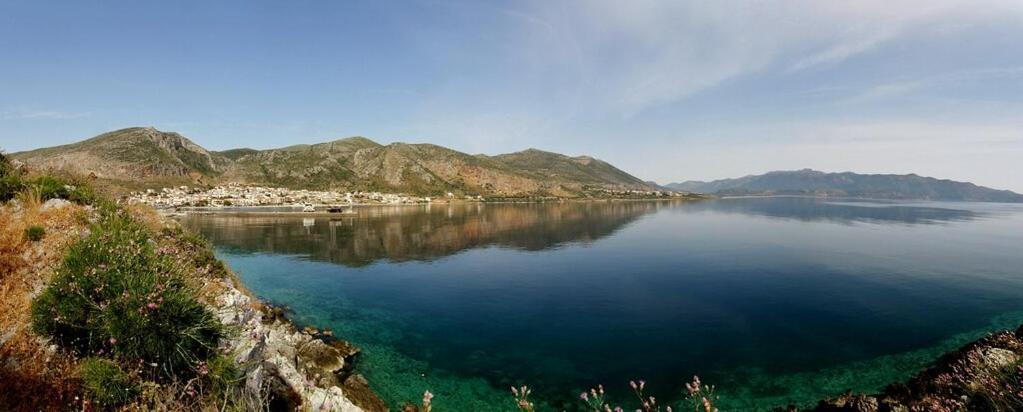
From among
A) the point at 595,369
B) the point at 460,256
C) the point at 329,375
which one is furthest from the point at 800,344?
the point at 460,256

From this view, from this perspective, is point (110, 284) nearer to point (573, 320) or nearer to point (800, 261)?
point (573, 320)

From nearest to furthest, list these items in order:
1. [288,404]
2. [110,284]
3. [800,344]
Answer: [110,284], [288,404], [800,344]

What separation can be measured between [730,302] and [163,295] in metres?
41.5

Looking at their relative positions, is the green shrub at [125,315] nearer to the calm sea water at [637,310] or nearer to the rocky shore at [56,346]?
the rocky shore at [56,346]

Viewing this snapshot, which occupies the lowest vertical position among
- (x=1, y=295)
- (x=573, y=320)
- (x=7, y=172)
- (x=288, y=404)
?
(x=573, y=320)

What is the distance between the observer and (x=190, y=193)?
193 meters

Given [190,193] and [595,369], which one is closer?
[595,369]

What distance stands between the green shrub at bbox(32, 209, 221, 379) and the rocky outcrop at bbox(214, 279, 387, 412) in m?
0.95

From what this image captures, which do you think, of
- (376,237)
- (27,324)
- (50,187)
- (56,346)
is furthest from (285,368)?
(376,237)

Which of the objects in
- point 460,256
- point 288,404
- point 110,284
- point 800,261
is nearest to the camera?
point 110,284

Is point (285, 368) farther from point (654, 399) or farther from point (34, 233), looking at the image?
point (654, 399)

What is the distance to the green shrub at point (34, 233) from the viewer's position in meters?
11.4

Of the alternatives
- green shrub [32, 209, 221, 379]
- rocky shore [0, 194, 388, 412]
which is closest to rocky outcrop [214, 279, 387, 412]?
rocky shore [0, 194, 388, 412]

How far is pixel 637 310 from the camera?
3603 cm
